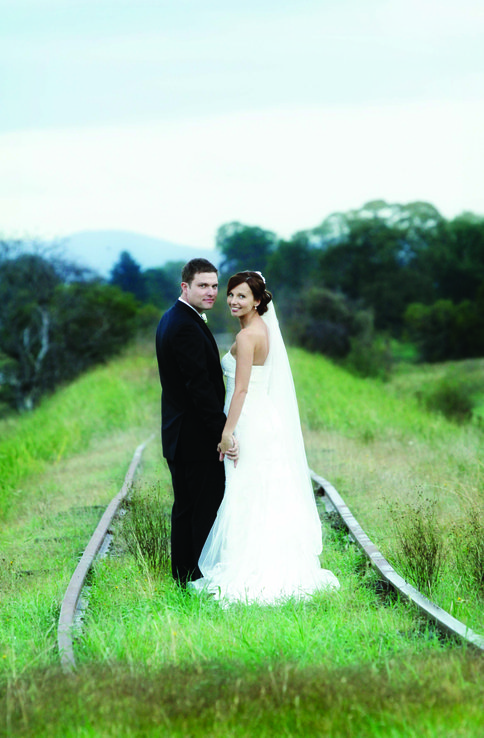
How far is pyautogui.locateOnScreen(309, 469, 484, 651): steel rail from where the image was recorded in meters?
4.36

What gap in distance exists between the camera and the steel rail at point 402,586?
4.36m

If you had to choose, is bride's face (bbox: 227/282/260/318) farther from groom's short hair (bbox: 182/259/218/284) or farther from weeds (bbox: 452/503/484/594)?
weeds (bbox: 452/503/484/594)

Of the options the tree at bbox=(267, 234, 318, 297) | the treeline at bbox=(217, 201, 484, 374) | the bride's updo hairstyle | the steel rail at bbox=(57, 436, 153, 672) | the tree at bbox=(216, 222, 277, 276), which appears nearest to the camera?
the steel rail at bbox=(57, 436, 153, 672)

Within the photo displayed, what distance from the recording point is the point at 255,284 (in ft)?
18.5

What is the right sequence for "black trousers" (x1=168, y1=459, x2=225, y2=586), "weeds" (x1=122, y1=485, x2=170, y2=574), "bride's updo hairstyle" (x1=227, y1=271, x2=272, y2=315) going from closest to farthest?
"bride's updo hairstyle" (x1=227, y1=271, x2=272, y2=315), "black trousers" (x1=168, y1=459, x2=225, y2=586), "weeds" (x1=122, y1=485, x2=170, y2=574)

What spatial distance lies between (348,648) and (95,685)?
1.37 metres

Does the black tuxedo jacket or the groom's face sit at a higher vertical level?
the groom's face

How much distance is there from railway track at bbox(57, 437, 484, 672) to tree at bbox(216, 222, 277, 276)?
85.8 m

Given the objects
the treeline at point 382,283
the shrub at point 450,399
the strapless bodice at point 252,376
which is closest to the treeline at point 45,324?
the treeline at point 382,283

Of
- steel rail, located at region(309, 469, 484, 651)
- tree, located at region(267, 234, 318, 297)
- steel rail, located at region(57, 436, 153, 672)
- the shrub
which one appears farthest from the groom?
tree, located at region(267, 234, 318, 297)

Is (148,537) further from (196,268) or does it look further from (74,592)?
(196,268)

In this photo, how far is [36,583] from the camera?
6.62 meters

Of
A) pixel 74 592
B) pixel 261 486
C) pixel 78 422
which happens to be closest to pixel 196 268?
pixel 261 486

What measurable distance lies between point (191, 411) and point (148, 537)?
146cm
